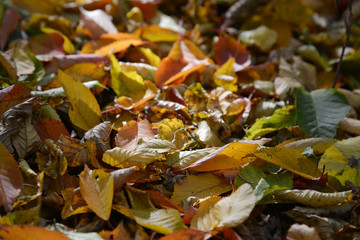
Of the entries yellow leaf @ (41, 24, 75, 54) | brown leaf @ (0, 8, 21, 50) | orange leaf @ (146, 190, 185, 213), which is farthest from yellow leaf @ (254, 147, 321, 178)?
brown leaf @ (0, 8, 21, 50)

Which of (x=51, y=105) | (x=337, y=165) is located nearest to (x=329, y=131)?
(x=337, y=165)

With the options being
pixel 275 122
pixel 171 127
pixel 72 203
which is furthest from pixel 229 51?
pixel 72 203

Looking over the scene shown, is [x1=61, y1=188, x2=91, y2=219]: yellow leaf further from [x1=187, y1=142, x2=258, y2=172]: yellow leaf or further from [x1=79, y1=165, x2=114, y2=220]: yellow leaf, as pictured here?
[x1=187, y1=142, x2=258, y2=172]: yellow leaf

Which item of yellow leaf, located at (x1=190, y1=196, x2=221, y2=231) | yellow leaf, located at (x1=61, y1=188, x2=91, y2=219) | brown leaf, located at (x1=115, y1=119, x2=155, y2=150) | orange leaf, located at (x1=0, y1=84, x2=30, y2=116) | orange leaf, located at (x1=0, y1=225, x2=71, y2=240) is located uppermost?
orange leaf, located at (x1=0, y1=84, x2=30, y2=116)

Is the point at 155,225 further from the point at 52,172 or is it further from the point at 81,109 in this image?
the point at 81,109

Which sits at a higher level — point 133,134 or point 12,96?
point 12,96

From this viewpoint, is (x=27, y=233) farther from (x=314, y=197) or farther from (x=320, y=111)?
(x=320, y=111)
